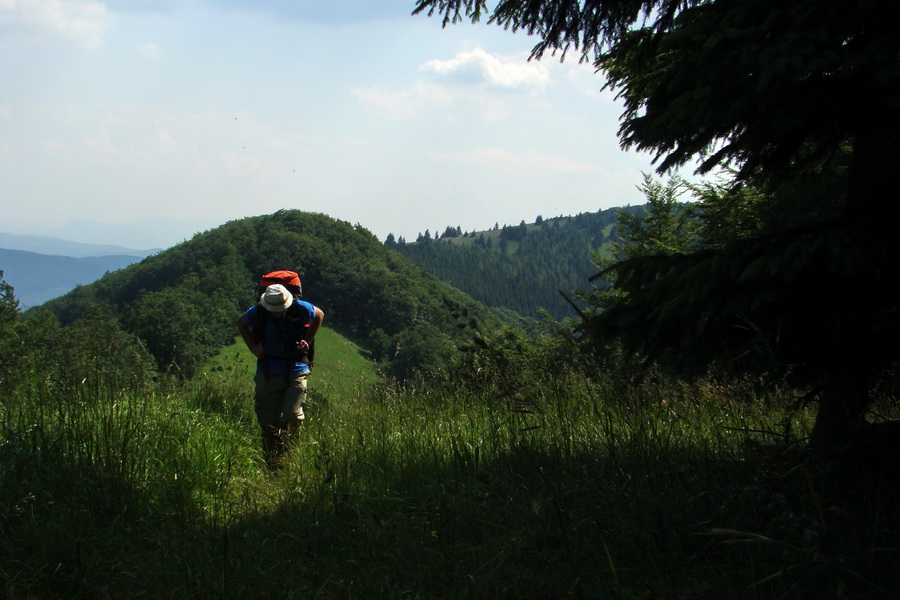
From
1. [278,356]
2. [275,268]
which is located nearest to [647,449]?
[278,356]

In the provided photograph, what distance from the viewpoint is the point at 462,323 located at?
13.9ft

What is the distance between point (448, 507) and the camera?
2.97 metres

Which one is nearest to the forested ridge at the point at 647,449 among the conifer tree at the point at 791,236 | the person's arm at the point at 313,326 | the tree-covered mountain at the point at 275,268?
the conifer tree at the point at 791,236

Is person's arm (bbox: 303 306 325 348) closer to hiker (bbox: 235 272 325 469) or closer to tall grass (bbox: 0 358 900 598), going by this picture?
hiker (bbox: 235 272 325 469)

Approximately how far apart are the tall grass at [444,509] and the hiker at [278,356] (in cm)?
66

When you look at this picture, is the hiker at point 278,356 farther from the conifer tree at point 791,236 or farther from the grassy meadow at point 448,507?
the conifer tree at point 791,236

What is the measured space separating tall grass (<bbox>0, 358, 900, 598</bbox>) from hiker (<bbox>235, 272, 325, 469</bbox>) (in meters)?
0.66

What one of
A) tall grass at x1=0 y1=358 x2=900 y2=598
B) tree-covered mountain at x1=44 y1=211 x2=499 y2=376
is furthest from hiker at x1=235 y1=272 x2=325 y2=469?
tree-covered mountain at x1=44 y1=211 x2=499 y2=376

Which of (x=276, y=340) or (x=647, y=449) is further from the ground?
(x=276, y=340)

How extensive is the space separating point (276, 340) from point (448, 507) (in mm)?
2863

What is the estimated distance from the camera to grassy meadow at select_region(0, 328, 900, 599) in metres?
2.17

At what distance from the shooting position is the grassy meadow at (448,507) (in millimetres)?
2170

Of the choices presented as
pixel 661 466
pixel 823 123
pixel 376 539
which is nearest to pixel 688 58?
pixel 823 123

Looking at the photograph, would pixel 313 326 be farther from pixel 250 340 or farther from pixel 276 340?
pixel 250 340
